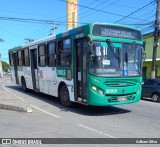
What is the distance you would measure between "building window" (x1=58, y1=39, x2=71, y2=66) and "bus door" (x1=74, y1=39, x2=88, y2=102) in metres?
0.60

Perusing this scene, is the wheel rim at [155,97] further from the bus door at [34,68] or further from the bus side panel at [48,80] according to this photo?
the bus door at [34,68]

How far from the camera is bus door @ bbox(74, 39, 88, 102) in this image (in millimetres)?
10453

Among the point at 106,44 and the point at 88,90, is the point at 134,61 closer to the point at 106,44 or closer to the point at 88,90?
the point at 106,44

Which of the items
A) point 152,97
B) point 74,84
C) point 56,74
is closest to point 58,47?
point 56,74

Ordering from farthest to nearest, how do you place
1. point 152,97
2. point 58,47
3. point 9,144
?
point 152,97
point 58,47
point 9,144

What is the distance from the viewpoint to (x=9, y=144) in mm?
6586

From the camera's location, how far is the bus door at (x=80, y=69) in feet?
34.3

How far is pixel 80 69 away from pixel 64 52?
1533mm

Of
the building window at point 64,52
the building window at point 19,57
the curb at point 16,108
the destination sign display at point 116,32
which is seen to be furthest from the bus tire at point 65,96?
the building window at point 19,57

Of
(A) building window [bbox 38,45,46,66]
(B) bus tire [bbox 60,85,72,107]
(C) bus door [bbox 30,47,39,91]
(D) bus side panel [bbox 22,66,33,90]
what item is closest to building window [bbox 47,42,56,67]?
(A) building window [bbox 38,45,46,66]

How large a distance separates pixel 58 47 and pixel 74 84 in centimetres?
223

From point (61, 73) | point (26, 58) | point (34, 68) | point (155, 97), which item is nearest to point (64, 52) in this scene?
point (61, 73)

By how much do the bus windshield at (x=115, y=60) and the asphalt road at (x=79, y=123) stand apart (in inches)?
64.1

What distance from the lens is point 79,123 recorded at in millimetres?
9070
